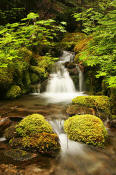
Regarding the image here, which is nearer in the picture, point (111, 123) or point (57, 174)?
point (57, 174)

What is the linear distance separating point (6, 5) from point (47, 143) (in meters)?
12.0

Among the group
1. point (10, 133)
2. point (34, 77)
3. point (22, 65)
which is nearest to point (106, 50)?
point (10, 133)

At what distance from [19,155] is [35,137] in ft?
1.60

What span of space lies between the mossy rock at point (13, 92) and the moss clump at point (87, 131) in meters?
4.54

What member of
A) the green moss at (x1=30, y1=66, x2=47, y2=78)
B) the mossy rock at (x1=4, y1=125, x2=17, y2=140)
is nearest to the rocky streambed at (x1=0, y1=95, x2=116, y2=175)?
the mossy rock at (x1=4, y1=125, x2=17, y2=140)

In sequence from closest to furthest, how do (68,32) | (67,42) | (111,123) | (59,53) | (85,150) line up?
(85,150) → (111,123) → (59,53) → (67,42) → (68,32)

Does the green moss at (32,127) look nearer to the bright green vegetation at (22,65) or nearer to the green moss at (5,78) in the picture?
the bright green vegetation at (22,65)

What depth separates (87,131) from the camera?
3082mm

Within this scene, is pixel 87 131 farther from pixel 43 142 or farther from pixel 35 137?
pixel 35 137

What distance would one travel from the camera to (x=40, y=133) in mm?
2953

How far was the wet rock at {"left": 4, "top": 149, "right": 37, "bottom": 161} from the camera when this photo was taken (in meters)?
2.45

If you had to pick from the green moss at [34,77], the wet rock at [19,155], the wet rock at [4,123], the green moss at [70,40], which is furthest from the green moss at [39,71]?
the wet rock at [19,155]

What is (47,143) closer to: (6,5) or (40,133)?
(40,133)

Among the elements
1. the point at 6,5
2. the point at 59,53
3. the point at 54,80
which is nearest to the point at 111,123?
the point at 54,80
